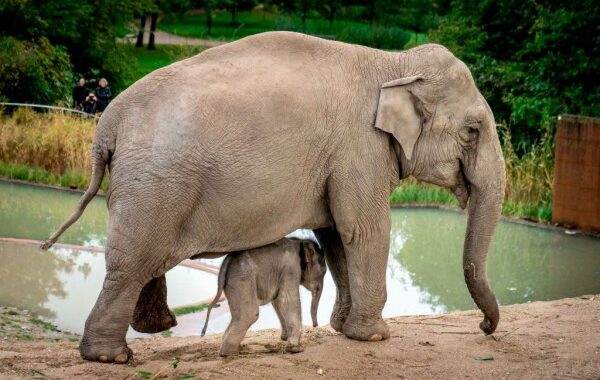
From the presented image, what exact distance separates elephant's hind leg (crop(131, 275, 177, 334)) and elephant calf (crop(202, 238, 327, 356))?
0.46 meters

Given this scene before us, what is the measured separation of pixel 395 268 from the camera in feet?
41.8

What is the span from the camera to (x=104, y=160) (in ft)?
23.6

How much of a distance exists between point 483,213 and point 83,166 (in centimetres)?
1023

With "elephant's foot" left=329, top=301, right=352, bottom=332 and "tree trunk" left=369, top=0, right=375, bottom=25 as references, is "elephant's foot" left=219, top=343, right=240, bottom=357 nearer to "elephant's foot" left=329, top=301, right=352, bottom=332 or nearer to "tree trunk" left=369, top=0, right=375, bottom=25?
"elephant's foot" left=329, top=301, right=352, bottom=332

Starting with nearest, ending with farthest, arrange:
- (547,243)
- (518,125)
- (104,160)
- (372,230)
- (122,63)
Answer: (104,160) → (372,230) → (547,243) → (518,125) → (122,63)

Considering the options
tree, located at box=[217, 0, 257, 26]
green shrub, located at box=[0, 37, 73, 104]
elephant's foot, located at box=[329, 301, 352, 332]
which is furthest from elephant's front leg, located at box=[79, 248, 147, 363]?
tree, located at box=[217, 0, 257, 26]

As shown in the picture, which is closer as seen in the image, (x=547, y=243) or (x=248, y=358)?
(x=248, y=358)

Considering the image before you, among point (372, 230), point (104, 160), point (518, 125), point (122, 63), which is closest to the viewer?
point (104, 160)

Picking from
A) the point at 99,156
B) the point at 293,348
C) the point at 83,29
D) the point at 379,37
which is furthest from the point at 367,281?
the point at 379,37

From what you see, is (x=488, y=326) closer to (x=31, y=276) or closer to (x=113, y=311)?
(x=113, y=311)

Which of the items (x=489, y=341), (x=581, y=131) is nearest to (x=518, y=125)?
(x=581, y=131)

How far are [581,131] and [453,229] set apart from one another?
2.05 metres

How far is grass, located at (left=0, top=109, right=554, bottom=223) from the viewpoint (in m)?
16.3

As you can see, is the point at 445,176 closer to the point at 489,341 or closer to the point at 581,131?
the point at 489,341
